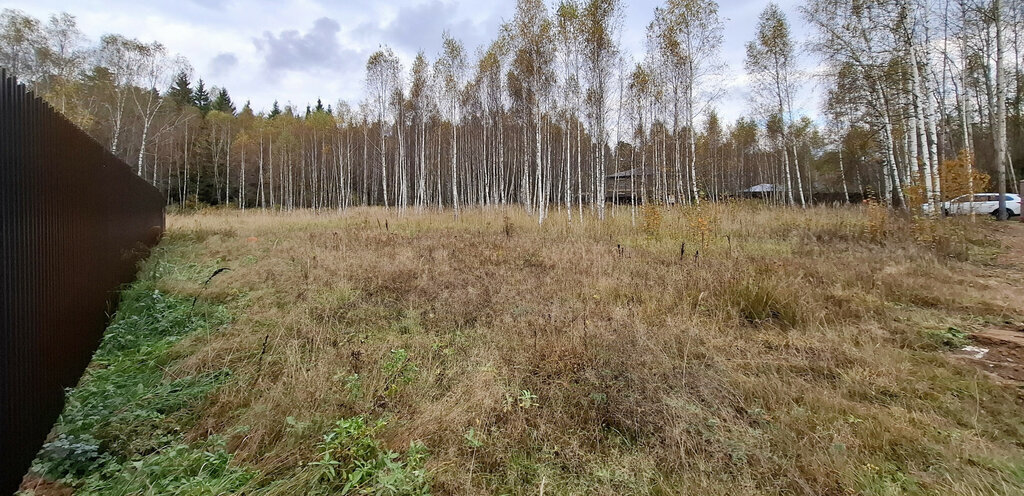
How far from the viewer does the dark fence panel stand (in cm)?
189

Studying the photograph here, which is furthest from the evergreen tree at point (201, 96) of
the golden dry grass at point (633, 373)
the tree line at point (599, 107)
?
the golden dry grass at point (633, 373)

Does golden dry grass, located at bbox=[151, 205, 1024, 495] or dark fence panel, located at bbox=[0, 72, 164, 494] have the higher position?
dark fence panel, located at bbox=[0, 72, 164, 494]

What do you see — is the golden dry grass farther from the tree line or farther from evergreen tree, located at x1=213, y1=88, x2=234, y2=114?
evergreen tree, located at x1=213, y1=88, x2=234, y2=114

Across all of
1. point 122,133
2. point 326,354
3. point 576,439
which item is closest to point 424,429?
point 576,439

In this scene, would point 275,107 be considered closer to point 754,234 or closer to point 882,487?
point 754,234

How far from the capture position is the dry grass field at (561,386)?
Result: 1.90 meters

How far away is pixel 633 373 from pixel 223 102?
190 ft

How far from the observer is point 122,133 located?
21.4 m

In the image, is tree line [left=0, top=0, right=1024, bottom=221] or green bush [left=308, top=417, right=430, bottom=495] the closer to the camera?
green bush [left=308, top=417, right=430, bottom=495]

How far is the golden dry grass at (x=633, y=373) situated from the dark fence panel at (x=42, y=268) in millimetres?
703

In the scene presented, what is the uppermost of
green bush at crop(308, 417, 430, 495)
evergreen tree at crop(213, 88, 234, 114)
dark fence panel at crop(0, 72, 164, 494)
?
evergreen tree at crop(213, 88, 234, 114)

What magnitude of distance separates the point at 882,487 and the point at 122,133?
1238 inches

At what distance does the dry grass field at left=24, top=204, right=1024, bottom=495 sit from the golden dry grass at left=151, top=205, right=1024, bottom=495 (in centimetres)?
2

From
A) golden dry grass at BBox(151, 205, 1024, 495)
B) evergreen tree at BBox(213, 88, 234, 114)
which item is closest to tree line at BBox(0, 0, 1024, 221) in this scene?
golden dry grass at BBox(151, 205, 1024, 495)
